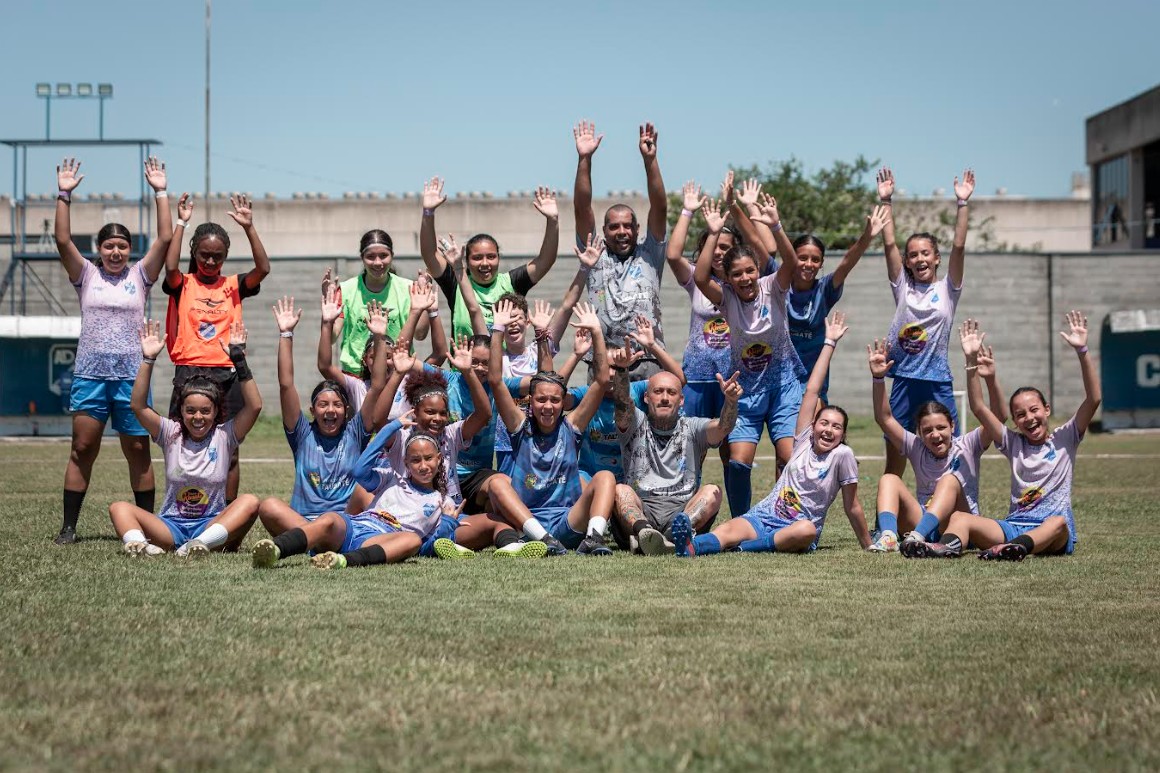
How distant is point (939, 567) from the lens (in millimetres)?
7672

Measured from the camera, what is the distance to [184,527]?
8391 millimetres

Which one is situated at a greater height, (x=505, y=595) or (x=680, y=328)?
(x=680, y=328)

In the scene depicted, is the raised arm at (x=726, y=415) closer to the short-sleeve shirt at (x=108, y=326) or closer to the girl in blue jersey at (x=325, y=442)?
the girl in blue jersey at (x=325, y=442)

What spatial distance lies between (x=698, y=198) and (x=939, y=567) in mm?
3478

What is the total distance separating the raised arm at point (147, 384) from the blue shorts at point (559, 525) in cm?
243

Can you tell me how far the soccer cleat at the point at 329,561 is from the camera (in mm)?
7469

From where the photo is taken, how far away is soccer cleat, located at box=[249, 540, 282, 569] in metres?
7.37

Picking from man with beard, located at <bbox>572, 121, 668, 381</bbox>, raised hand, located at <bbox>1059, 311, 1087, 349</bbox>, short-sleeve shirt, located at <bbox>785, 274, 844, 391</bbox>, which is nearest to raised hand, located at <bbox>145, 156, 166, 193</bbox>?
man with beard, located at <bbox>572, 121, 668, 381</bbox>

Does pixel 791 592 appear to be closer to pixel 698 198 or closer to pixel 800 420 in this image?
pixel 800 420

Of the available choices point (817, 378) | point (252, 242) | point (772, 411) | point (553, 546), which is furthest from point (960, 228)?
point (252, 242)

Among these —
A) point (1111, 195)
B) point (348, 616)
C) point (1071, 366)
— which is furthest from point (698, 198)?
point (1111, 195)

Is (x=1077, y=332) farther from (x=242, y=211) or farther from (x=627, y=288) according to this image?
(x=242, y=211)

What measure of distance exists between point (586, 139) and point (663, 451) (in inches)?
97.6

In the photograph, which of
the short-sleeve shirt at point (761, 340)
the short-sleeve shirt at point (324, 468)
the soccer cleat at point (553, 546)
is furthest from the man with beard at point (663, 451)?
the short-sleeve shirt at point (324, 468)
